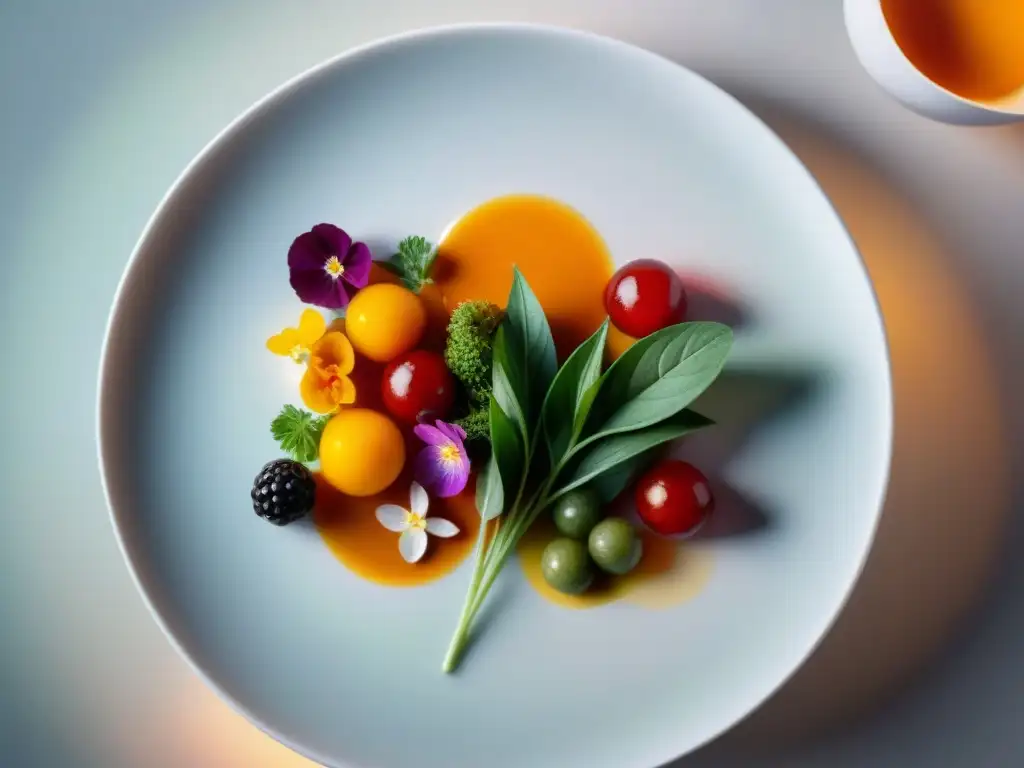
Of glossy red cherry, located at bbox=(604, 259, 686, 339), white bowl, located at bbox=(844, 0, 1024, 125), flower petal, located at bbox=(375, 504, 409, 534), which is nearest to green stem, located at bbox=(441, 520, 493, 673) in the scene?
flower petal, located at bbox=(375, 504, 409, 534)

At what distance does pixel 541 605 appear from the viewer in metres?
1.08

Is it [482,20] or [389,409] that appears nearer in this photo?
[389,409]

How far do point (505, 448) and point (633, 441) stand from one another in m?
0.16

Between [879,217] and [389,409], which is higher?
[879,217]

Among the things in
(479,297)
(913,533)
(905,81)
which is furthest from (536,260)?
(913,533)

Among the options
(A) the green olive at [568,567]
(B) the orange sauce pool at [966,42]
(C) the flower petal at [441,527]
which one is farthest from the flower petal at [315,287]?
(B) the orange sauce pool at [966,42]

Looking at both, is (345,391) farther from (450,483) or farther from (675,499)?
(675,499)

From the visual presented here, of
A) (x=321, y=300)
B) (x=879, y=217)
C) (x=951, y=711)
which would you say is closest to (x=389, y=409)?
(x=321, y=300)

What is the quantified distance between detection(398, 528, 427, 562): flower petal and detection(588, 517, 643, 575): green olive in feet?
0.71

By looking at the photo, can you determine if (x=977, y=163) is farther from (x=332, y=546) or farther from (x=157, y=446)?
(x=157, y=446)

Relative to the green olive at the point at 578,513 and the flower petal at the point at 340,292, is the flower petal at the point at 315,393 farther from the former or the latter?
the green olive at the point at 578,513

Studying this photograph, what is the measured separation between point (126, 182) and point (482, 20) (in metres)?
0.58

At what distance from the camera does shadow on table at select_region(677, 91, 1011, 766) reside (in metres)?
1.16

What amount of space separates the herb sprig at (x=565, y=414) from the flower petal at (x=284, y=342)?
271mm
